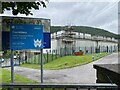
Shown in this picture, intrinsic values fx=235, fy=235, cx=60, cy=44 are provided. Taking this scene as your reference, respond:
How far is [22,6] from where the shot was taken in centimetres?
482

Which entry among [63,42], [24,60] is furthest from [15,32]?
[63,42]

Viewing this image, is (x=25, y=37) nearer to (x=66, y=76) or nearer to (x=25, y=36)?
(x=25, y=36)

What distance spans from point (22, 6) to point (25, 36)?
24.7 inches

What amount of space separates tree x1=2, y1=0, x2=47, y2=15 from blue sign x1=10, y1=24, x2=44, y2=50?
1.41ft

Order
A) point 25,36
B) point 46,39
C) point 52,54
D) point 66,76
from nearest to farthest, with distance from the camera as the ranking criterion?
point 25,36
point 46,39
point 66,76
point 52,54

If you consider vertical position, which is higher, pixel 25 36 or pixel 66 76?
pixel 25 36

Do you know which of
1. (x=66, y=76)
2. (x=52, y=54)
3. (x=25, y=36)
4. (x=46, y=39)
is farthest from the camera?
(x=52, y=54)

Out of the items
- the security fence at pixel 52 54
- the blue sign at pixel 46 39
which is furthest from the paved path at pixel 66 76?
the security fence at pixel 52 54

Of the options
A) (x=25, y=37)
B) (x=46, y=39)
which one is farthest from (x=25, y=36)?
(x=46, y=39)

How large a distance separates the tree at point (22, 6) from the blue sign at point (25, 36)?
43cm

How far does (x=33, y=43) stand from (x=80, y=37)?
28909mm

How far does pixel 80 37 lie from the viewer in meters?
33.6

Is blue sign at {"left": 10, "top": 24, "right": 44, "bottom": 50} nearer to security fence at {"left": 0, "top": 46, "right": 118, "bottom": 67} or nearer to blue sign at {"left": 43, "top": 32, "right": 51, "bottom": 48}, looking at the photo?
blue sign at {"left": 43, "top": 32, "right": 51, "bottom": 48}

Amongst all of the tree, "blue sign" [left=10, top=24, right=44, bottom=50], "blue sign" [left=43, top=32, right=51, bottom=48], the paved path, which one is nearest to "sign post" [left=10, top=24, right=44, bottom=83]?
"blue sign" [left=10, top=24, right=44, bottom=50]
